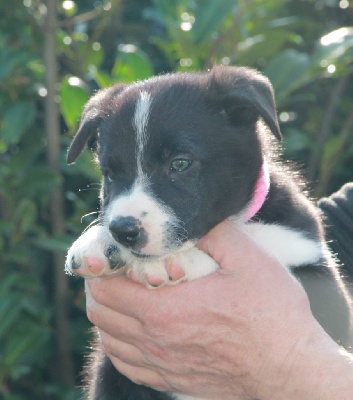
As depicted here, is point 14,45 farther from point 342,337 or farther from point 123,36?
point 342,337

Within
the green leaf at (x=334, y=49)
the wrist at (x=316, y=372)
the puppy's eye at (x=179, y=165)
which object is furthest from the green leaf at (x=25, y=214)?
the wrist at (x=316, y=372)

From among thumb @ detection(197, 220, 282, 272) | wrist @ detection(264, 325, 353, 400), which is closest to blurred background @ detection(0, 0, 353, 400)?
thumb @ detection(197, 220, 282, 272)

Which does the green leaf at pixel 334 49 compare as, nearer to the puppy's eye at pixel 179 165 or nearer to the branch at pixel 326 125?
the branch at pixel 326 125

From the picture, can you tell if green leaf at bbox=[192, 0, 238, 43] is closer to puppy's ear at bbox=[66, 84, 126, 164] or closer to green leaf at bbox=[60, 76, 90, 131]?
green leaf at bbox=[60, 76, 90, 131]

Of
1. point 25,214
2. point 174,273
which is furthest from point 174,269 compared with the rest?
point 25,214

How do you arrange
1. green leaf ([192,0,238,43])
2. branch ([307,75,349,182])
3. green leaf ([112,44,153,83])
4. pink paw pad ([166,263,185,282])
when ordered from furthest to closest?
branch ([307,75,349,182]) < green leaf ([192,0,238,43]) < green leaf ([112,44,153,83]) < pink paw pad ([166,263,185,282])

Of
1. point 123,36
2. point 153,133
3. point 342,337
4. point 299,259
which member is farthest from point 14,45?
point 342,337

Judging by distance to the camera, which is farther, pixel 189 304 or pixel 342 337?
pixel 342 337
